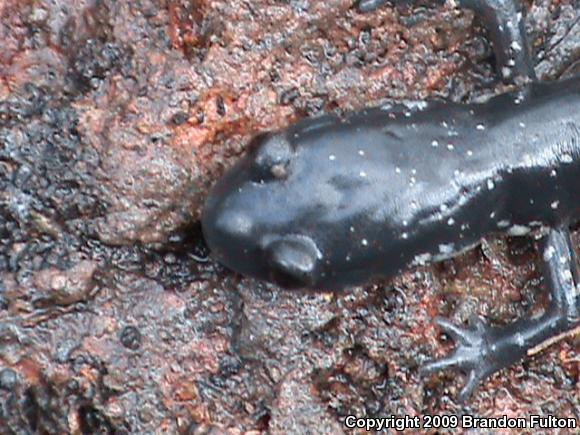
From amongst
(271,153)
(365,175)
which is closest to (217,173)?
(271,153)

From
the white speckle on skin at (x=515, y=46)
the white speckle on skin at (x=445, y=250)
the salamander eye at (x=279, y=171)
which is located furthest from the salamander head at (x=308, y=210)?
the white speckle on skin at (x=515, y=46)

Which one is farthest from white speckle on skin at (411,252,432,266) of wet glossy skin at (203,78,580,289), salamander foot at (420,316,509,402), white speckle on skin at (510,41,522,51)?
white speckle on skin at (510,41,522,51)

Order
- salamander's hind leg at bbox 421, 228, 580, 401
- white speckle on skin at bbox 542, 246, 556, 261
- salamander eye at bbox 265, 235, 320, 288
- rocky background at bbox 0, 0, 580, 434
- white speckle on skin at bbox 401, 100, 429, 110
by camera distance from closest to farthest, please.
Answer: salamander eye at bbox 265, 235, 320, 288 → rocky background at bbox 0, 0, 580, 434 → white speckle on skin at bbox 401, 100, 429, 110 → salamander's hind leg at bbox 421, 228, 580, 401 → white speckle on skin at bbox 542, 246, 556, 261

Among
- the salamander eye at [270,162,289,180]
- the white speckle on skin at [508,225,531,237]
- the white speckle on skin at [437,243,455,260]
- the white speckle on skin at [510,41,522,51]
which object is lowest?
the white speckle on skin at [437,243,455,260]

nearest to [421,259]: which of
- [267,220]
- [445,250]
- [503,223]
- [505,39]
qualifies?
[445,250]

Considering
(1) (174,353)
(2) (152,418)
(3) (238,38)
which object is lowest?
(2) (152,418)

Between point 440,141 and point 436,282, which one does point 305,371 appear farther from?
point 440,141

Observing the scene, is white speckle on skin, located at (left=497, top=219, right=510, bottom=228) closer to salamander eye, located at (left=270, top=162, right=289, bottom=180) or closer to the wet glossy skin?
the wet glossy skin
